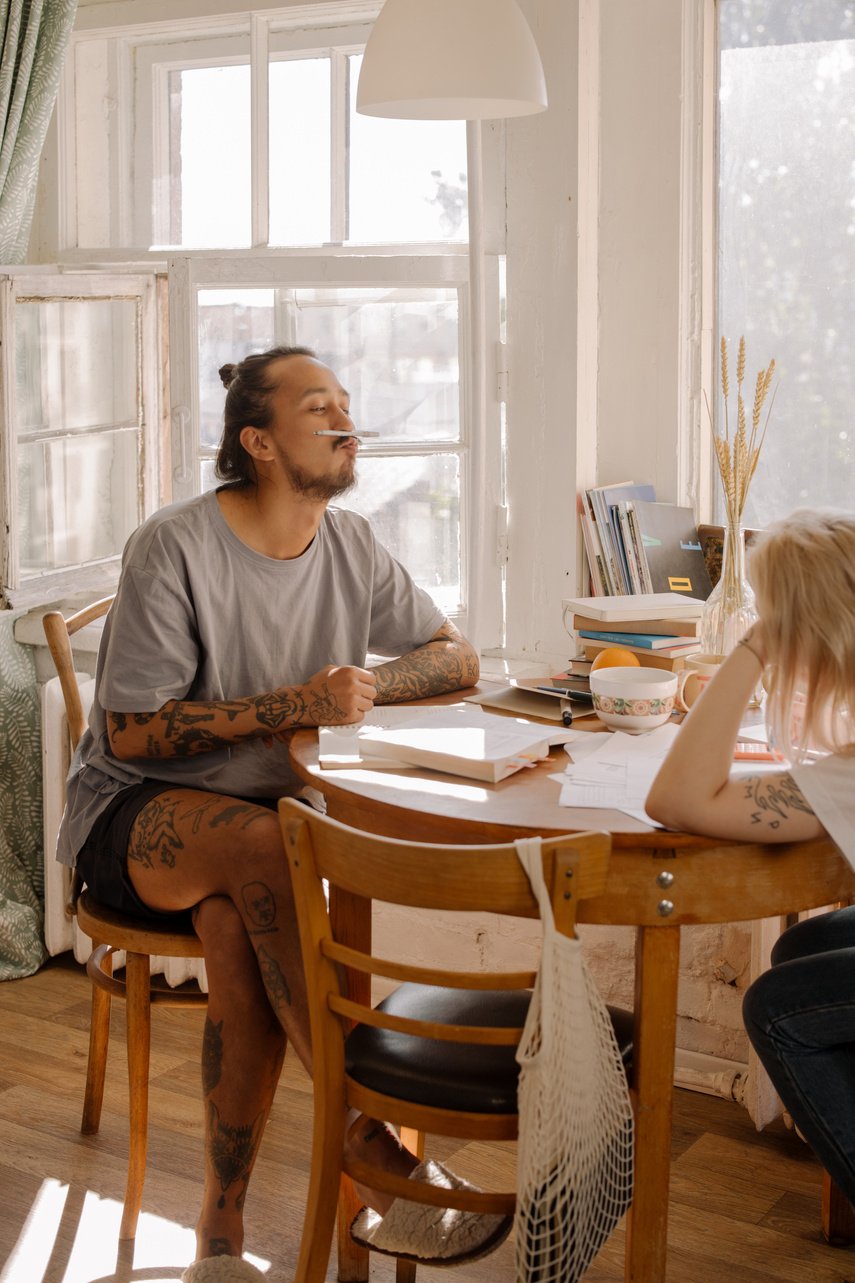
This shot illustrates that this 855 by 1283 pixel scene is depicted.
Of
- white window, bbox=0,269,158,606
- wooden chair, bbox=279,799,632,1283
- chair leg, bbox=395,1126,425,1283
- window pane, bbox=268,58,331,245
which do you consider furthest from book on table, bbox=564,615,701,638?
white window, bbox=0,269,158,606

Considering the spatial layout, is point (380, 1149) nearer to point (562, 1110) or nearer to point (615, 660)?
point (562, 1110)

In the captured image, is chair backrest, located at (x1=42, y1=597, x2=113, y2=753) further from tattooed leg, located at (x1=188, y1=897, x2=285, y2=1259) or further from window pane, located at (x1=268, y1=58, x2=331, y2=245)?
window pane, located at (x1=268, y1=58, x2=331, y2=245)

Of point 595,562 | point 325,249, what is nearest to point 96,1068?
point 595,562

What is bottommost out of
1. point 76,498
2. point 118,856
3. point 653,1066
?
point 653,1066

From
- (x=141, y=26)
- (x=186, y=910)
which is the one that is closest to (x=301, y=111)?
(x=141, y=26)

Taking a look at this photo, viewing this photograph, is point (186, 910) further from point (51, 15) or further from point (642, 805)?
point (51, 15)

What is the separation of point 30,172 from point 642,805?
83.7 inches

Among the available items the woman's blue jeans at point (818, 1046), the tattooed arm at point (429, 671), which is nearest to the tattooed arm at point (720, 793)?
the woman's blue jeans at point (818, 1046)

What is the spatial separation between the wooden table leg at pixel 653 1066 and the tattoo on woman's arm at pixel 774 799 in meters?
0.17

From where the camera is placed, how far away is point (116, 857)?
210 centimetres

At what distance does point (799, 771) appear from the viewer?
5.34 feet

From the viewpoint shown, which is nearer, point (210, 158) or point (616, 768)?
point (616, 768)

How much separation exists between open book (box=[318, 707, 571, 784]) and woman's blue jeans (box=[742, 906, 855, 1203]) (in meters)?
0.44

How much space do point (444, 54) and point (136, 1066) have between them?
159cm
